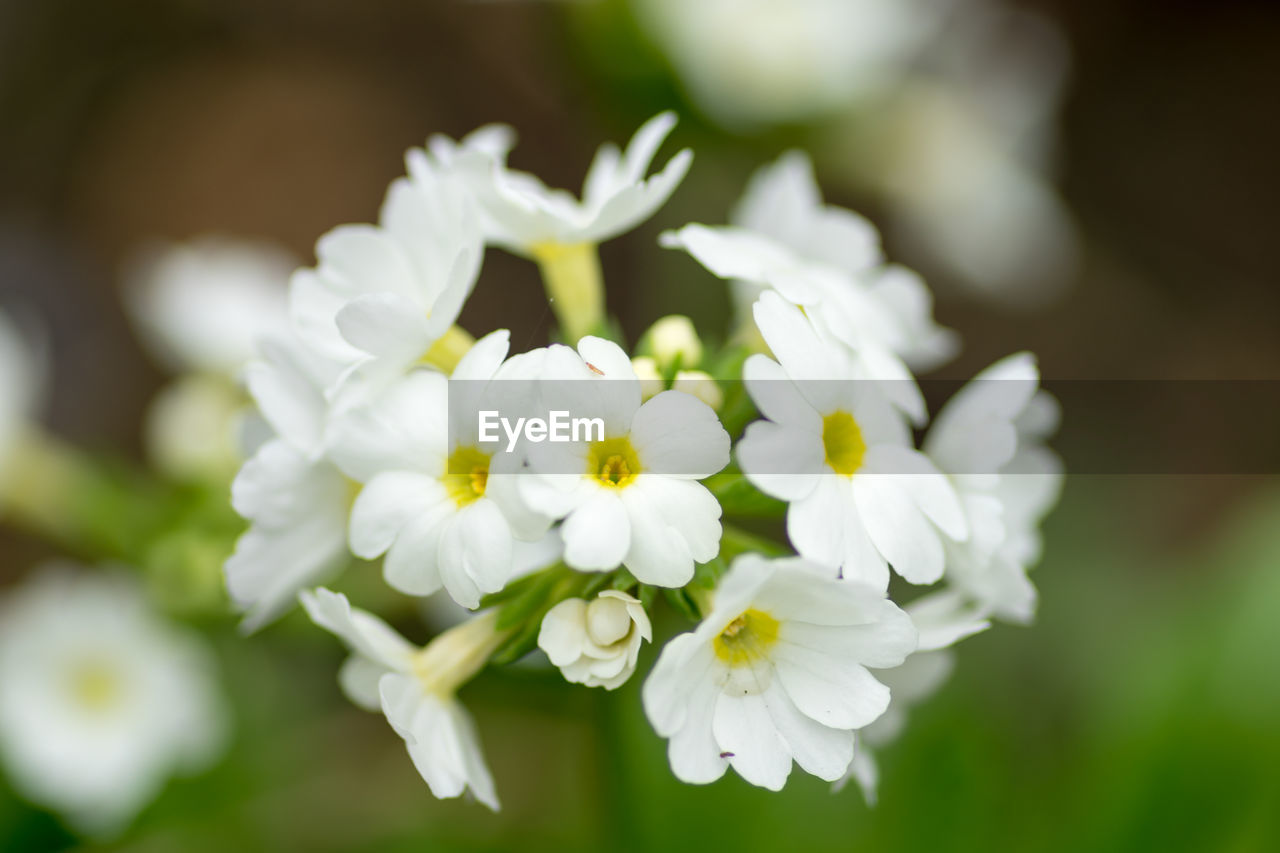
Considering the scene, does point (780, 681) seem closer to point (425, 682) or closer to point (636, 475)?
point (636, 475)

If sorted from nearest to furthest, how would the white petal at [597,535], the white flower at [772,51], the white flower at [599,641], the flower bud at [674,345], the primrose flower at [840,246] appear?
the white petal at [597,535]
the white flower at [599,641]
the flower bud at [674,345]
the primrose flower at [840,246]
the white flower at [772,51]

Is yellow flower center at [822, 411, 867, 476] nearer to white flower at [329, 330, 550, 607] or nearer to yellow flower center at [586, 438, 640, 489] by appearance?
yellow flower center at [586, 438, 640, 489]

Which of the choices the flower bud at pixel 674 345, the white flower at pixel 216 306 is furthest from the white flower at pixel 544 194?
the white flower at pixel 216 306

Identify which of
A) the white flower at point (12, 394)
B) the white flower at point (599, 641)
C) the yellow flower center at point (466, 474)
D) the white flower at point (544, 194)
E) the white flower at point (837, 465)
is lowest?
the white flower at point (12, 394)

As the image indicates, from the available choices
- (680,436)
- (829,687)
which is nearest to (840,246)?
(680,436)

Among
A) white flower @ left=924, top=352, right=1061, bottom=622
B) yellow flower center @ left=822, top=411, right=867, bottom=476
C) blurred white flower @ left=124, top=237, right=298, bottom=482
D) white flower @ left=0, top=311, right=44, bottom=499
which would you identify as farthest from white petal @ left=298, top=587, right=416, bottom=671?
white flower @ left=0, top=311, right=44, bottom=499

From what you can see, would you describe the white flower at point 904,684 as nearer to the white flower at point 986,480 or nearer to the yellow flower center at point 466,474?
the white flower at point 986,480
